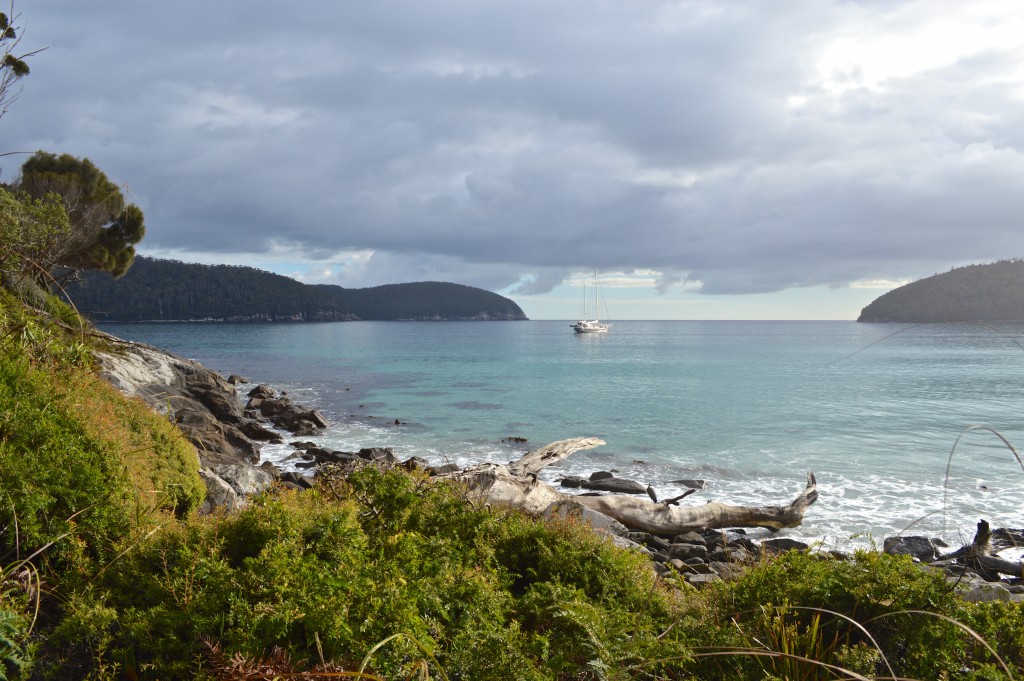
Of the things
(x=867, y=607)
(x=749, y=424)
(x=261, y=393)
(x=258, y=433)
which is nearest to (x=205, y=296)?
(x=261, y=393)

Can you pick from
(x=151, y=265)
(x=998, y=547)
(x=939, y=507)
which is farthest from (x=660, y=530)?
(x=151, y=265)

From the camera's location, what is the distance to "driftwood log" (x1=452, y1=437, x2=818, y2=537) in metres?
11.0

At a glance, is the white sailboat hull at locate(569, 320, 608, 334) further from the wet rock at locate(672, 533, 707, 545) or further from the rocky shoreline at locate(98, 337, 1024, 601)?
the wet rock at locate(672, 533, 707, 545)

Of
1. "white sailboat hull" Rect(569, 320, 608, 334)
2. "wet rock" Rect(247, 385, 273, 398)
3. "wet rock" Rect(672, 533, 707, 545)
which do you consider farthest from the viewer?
"white sailboat hull" Rect(569, 320, 608, 334)

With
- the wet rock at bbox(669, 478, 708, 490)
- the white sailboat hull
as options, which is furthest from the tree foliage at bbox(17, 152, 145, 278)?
the white sailboat hull

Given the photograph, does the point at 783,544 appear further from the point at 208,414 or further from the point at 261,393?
the point at 261,393

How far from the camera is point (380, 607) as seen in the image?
342cm

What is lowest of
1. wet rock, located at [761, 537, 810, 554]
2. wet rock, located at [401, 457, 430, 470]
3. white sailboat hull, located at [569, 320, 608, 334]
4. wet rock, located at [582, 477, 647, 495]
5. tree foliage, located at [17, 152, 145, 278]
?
wet rock, located at [582, 477, 647, 495]

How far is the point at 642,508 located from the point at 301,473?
9.52 metres

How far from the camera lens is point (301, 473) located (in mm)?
16469

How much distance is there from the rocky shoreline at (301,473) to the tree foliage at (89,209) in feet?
23.9

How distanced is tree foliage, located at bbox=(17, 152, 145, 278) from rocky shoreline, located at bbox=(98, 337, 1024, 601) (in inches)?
287

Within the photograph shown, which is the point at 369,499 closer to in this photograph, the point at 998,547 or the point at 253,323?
the point at 998,547

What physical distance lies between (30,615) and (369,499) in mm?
2579
